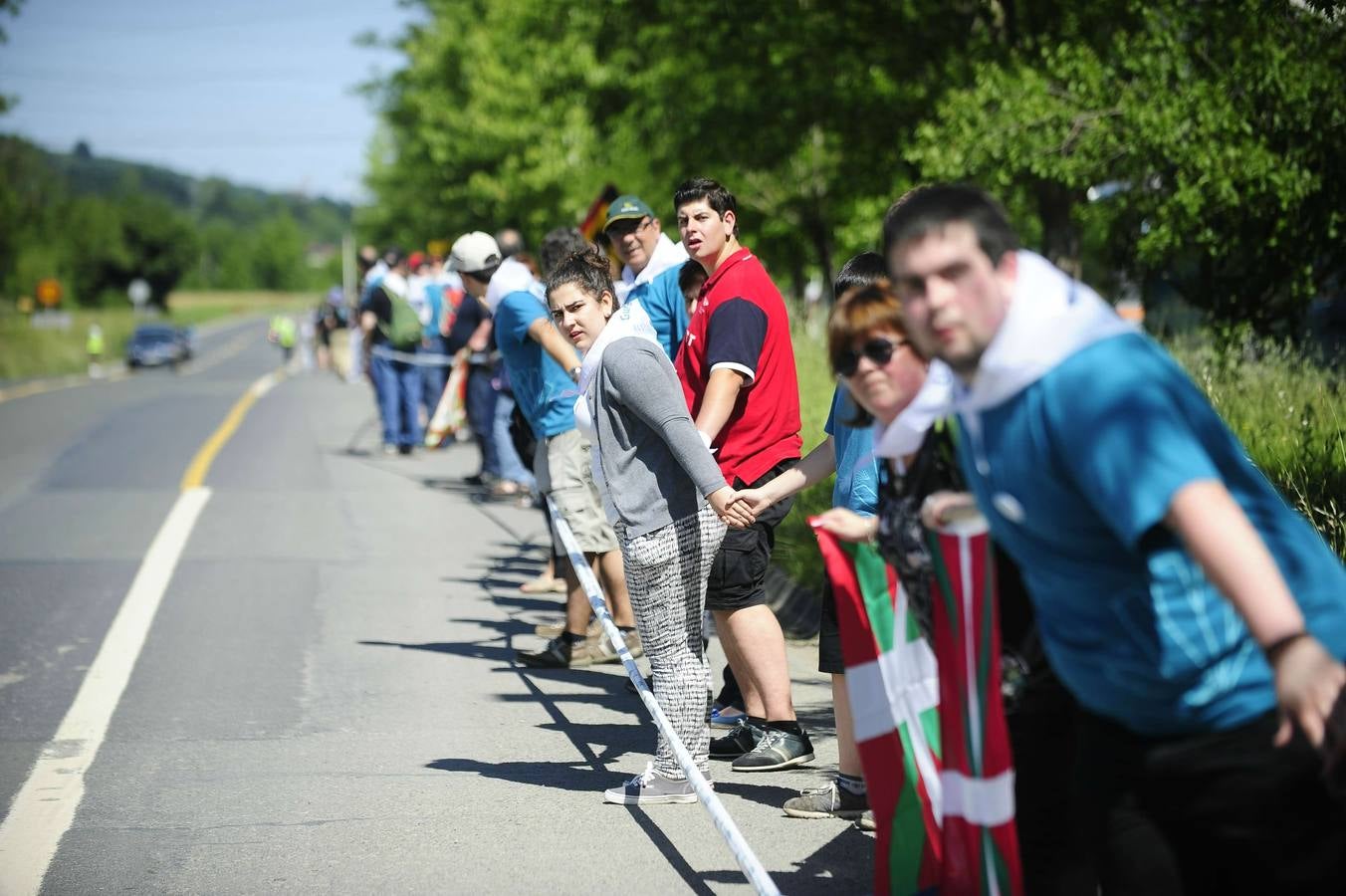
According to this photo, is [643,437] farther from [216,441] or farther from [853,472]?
[216,441]

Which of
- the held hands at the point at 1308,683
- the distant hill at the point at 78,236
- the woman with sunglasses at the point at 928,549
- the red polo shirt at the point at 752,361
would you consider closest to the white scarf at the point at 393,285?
the red polo shirt at the point at 752,361

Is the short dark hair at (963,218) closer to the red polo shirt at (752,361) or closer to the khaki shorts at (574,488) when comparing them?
the red polo shirt at (752,361)

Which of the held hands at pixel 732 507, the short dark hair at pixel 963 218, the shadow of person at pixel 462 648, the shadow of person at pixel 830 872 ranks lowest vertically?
the shadow of person at pixel 462 648

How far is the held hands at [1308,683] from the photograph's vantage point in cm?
235

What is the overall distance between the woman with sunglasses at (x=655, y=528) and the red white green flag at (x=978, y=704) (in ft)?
6.75

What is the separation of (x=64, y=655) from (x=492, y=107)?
3309 centimetres

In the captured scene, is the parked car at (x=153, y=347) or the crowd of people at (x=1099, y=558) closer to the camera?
the crowd of people at (x=1099, y=558)

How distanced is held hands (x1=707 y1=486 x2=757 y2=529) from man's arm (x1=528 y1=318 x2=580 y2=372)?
266cm

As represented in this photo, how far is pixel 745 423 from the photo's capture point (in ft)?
19.3

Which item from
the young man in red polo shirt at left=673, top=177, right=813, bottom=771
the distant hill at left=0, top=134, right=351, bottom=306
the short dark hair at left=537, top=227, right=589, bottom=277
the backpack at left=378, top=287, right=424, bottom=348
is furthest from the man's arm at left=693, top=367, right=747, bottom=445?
the distant hill at left=0, top=134, right=351, bottom=306

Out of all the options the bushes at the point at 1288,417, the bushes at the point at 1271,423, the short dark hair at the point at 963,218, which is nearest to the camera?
the short dark hair at the point at 963,218

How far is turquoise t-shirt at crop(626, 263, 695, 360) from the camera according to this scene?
698 cm

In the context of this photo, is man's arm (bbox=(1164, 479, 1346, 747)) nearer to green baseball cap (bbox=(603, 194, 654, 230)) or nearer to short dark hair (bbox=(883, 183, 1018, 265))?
short dark hair (bbox=(883, 183, 1018, 265))

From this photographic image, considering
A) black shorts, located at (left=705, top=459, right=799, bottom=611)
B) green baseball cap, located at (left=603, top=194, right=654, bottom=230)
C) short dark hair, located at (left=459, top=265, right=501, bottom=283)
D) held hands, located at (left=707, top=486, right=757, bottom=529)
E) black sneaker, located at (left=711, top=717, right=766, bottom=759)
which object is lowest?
black sneaker, located at (left=711, top=717, right=766, bottom=759)
